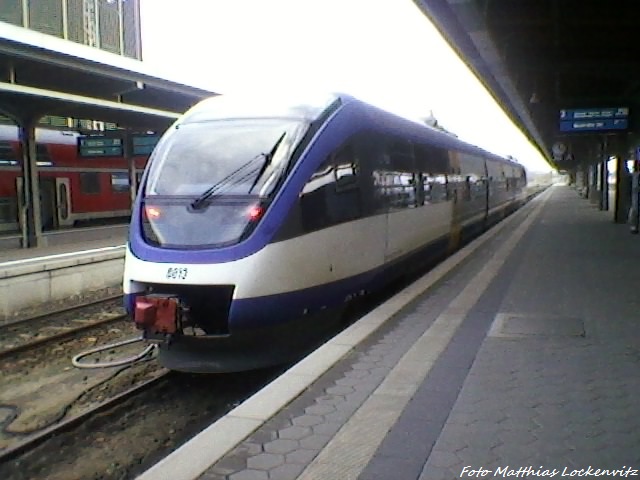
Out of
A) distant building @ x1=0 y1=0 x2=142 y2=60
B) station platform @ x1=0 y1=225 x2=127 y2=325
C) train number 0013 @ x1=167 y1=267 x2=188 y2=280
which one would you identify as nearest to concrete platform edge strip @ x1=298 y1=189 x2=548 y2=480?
train number 0013 @ x1=167 y1=267 x2=188 y2=280

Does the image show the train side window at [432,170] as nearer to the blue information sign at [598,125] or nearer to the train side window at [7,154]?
the blue information sign at [598,125]

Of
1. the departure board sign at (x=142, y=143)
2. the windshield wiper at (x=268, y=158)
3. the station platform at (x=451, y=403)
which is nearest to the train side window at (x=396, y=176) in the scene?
the station platform at (x=451, y=403)

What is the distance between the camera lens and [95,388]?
21.0 ft

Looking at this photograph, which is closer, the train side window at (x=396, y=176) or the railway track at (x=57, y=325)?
the train side window at (x=396, y=176)

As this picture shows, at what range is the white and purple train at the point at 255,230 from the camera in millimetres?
5531

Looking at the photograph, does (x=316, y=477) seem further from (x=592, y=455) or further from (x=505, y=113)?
(x=505, y=113)

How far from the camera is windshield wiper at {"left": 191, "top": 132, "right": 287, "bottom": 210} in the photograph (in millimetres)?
5961

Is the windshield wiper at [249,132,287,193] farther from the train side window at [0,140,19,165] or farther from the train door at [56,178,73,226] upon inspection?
the train door at [56,178,73,226]

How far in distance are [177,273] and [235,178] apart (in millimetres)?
1150

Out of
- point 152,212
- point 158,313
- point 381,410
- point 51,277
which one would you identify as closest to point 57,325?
point 51,277

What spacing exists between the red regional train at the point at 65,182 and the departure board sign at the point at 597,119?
12554 millimetres

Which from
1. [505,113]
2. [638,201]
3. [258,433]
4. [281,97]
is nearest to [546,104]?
[505,113]

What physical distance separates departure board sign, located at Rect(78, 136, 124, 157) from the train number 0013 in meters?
13.2

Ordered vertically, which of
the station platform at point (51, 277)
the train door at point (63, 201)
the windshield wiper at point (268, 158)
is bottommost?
the station platform at point (51, 277)
